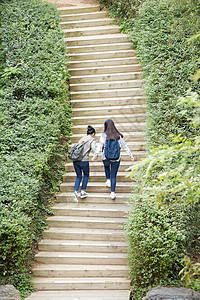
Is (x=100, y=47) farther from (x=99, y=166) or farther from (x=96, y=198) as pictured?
(x=96, y=198)

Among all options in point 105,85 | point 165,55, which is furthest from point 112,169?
point 165,55

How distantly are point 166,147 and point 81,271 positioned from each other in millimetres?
4038

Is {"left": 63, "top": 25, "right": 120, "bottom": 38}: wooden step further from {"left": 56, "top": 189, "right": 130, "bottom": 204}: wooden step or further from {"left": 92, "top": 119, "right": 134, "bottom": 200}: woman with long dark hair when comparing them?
{"left": 56, "top": 189, "right": 130, "bottom": 204}: wooden step

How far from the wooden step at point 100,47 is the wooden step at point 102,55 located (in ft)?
0.74

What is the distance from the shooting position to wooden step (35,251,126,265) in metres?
7.34

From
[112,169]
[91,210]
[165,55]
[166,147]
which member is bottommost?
[91,210]

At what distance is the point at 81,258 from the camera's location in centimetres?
746

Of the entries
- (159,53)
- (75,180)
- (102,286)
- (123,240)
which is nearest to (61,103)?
(75,180)

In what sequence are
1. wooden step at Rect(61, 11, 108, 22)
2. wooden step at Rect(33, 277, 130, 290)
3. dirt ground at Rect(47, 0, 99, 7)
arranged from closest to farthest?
1. wooden step at Rect(33, 277, 130, 290)
2. wooden step at Rect(61, 11, 108, 22)
3. dirt ground at Rect(47, 0, 99, 7)

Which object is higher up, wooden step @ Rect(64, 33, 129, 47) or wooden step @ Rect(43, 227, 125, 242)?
wooden step @ Rect(64, 33, 129, 47)

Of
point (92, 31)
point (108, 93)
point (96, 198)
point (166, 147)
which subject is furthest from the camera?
point (92, 31)

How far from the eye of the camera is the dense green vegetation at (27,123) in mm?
6895

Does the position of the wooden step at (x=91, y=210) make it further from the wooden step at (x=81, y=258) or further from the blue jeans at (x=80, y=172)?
the wooden step at (x=81, y=258)

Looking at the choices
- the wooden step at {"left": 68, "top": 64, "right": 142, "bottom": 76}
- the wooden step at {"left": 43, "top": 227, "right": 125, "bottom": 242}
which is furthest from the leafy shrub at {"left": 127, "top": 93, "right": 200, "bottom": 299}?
the wooden step at {"left": 68, "top": 64, "right": 142, "bottom": 76}
